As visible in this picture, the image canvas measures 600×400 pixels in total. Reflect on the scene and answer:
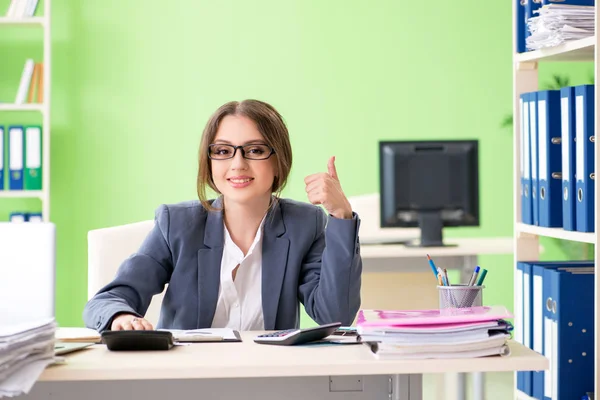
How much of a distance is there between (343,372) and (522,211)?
1271 millimetres

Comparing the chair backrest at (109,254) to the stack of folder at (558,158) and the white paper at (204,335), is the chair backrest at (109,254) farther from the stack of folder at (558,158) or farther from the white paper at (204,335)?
the stack of folder at (558,158)

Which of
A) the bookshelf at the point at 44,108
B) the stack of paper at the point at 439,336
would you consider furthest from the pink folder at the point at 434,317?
the bookshelf at the point at 44,108

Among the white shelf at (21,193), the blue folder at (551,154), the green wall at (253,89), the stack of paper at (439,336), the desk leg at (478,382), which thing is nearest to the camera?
the stack of paper at (439,336)

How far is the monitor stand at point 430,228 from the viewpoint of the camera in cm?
408

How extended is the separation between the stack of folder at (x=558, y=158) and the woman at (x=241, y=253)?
544mm

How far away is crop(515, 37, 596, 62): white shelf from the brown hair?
0.72 m

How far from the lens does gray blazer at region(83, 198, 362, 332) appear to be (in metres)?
2.05

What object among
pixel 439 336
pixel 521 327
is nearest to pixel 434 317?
pixel 439 336

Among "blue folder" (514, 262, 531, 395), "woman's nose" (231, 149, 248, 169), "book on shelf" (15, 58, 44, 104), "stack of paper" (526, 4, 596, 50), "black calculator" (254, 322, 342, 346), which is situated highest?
"book on shelf" (15, 58, 44, 104)

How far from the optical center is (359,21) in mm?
5375

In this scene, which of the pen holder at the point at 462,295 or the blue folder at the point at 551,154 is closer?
the pen holder at the point at 462,295

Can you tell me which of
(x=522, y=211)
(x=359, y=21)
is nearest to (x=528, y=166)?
(x=522, y=211)

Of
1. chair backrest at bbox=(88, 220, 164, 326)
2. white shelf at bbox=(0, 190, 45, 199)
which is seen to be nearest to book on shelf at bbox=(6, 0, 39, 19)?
white shelf at bbox=(0, 190, 45, 199)

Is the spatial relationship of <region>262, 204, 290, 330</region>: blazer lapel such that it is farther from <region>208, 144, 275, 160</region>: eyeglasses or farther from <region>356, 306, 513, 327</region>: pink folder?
<region>356, 306, 513, 327</region>: pink folder
